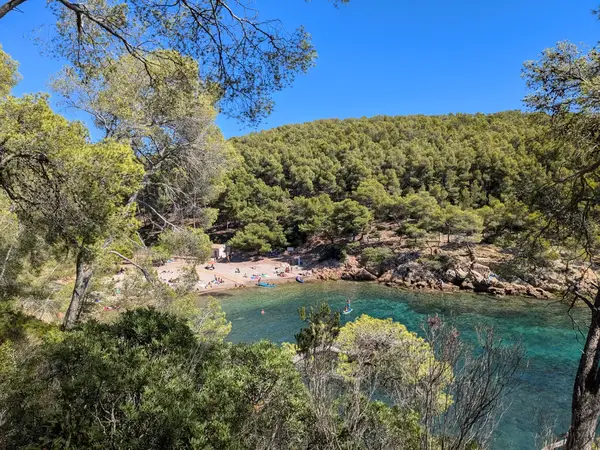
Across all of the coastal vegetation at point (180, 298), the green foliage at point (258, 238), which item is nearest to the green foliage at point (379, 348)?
the coastal vegetation at point (180, 298)

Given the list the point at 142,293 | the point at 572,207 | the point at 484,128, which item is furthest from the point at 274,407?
the point at 484,128

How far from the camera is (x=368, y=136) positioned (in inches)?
2298

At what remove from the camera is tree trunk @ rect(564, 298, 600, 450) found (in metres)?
4.05

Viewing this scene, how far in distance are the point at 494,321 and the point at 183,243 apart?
18.2 meters

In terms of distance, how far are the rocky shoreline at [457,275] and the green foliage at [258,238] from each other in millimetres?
5979

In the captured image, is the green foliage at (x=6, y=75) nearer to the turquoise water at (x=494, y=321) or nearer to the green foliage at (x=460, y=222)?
the turquoise water at (x=494, y=321)

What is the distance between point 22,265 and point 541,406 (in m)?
15.8

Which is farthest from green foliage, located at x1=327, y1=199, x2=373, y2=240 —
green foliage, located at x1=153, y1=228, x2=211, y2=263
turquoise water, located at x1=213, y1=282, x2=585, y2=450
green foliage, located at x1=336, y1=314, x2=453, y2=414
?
green foliage, located at x1=153, y1=228, x2=211, y2=263

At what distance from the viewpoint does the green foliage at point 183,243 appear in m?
8.66

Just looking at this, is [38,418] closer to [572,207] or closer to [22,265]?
[572,207]

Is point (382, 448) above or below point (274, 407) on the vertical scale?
below

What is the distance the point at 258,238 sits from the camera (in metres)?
35.2

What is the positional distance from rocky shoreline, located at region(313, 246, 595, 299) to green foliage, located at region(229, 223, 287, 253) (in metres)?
5.98

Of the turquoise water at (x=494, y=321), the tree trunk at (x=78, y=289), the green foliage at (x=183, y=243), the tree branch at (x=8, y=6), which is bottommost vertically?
the turquoise water at (x=494, y=321)
